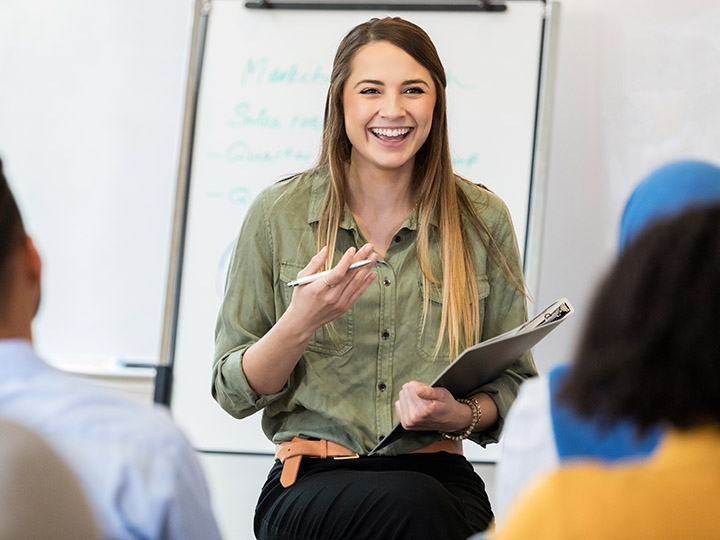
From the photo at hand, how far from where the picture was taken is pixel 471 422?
180 cm

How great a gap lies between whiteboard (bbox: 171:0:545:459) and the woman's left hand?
80cm

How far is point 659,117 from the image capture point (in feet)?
8.66

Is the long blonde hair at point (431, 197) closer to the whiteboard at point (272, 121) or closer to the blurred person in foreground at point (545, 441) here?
the whiteboard at point (272, 121)

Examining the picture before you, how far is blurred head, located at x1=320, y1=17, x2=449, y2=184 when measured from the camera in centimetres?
198

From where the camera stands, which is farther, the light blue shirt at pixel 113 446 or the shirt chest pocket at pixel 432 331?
the shirt chest pocket at pixel 432 331

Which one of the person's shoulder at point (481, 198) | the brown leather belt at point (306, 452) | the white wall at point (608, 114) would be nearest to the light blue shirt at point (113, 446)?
the brown leather belt at point (306, 452)

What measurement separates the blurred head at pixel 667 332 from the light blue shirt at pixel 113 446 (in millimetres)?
413

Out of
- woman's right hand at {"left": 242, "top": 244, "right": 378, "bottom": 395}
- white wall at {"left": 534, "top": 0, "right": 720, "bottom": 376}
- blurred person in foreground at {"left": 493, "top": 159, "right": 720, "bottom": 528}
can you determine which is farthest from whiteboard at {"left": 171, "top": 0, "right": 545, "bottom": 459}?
blurred person in foreground at {"left": 493, "top": 159, "right": 720, "bottom": 528}

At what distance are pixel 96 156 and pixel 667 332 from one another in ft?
7.72

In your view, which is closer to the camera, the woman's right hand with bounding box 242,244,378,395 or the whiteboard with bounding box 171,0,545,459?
the woman's right hand with bounding box 242,244,378,395

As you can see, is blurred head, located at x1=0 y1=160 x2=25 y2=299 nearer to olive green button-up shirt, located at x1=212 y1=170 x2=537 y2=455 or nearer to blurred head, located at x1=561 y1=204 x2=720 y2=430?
blurred head, located at x1=561 y1=204 x2=720 y2=430

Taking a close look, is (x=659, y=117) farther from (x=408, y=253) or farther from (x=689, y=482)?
(x=689, y=482)

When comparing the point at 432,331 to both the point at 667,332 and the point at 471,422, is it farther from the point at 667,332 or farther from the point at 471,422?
the point at 667,332

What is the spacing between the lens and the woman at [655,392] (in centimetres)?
74
